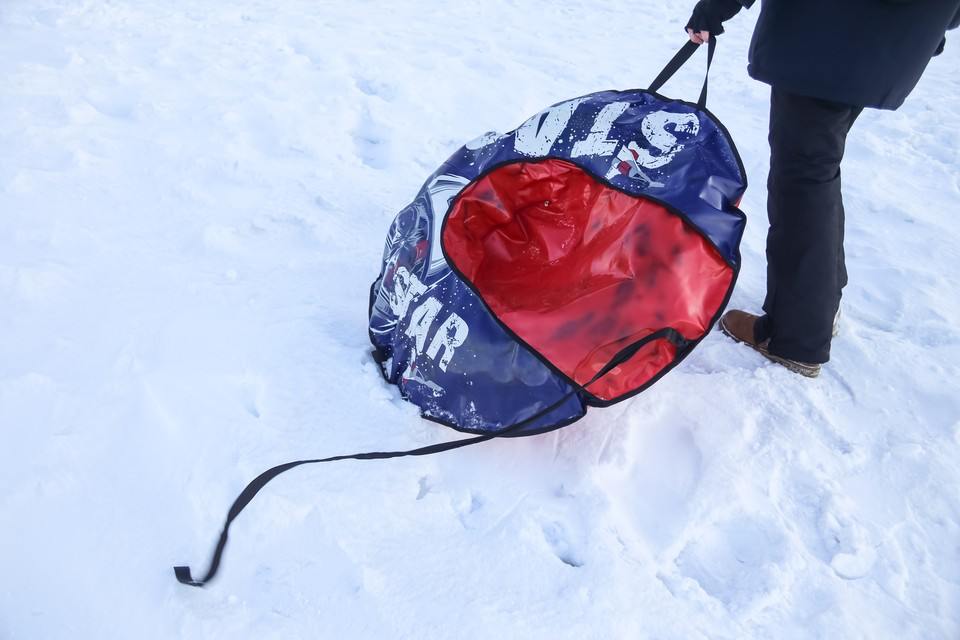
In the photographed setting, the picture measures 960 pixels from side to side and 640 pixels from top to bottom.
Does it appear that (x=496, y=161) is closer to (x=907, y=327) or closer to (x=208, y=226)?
(x=208, y=226)

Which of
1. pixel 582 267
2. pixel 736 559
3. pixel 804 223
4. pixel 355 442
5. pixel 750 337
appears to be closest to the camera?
pixel 736 559

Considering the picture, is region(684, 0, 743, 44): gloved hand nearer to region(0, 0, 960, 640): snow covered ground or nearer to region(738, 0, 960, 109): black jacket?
region(738, 0, 960, 109): black jacket

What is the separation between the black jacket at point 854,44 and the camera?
121cm

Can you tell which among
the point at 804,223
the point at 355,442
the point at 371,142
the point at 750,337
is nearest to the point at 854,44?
the point at 804,223

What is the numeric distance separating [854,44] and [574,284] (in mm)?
757

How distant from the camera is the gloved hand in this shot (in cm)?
150

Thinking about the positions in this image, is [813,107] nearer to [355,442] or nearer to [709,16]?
[709,16]

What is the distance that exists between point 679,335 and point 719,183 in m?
0.33

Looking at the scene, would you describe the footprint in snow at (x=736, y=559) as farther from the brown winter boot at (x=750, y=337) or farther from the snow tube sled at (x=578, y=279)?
the brown winter boot at (x=750, y=337)

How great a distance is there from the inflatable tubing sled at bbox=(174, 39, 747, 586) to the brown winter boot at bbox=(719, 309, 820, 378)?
33cm

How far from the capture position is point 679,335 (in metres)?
1.27

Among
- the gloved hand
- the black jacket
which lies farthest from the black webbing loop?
the gloved hand

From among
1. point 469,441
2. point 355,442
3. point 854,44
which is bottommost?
point 355,442

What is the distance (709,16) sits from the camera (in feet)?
4.97
